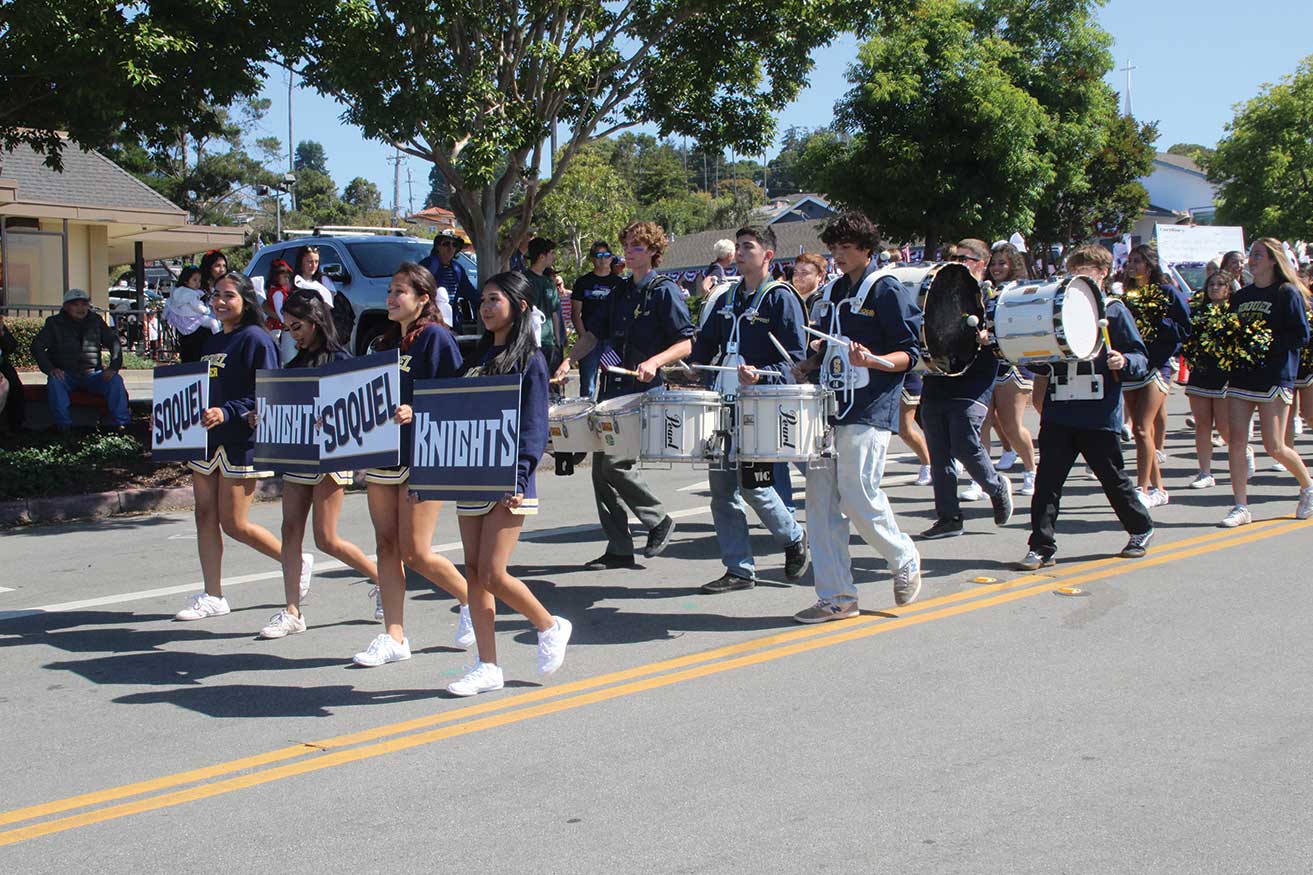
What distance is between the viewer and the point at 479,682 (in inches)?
234

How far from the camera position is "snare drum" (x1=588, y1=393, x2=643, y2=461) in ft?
22.9

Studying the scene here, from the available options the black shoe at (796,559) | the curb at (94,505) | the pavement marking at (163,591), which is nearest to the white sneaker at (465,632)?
the pavement marking at (163,591)

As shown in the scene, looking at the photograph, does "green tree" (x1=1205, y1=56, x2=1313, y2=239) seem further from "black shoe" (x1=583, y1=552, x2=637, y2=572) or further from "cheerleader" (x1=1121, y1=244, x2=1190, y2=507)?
"black shoe" (x1=583, y1=552, x2=637, y2=572)

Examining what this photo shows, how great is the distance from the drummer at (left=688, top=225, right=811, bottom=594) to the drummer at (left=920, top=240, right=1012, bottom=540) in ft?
5.81

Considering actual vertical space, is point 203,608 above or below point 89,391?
below

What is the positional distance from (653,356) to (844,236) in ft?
5.67

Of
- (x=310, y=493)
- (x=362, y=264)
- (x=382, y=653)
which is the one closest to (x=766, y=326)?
(x=310, y=493)

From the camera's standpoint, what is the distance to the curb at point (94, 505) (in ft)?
36.7

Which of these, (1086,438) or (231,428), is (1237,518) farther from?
(231,428)

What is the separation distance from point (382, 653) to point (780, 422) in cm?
231

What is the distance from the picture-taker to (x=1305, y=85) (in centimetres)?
4956

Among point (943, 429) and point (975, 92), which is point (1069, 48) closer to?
point (975, 92)

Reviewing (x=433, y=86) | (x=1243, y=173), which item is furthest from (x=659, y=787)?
(x=1243, y=173)

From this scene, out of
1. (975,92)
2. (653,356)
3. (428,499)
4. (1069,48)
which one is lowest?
(428,499)
